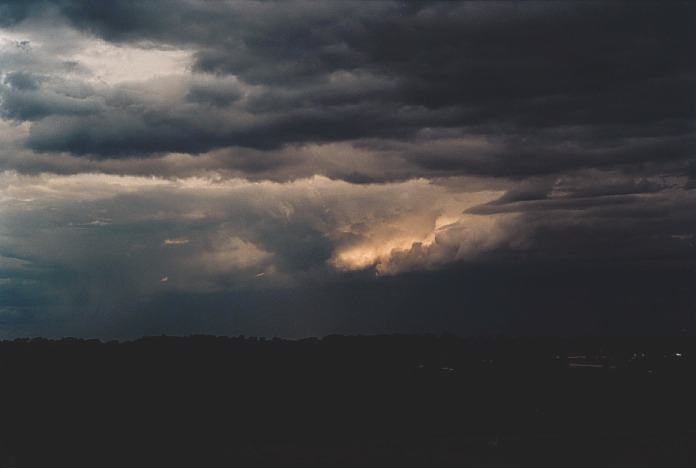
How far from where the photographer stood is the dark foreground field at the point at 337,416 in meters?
91.7

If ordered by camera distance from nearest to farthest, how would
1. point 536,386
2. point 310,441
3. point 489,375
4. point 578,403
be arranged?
1. point 310,441
2. point 578,403
3. point 536,386
4. point 489,375

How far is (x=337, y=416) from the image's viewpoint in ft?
428

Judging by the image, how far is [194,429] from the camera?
115938mm

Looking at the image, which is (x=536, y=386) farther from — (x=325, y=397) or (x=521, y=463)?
(x=521, y=463)

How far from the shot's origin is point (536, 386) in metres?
157

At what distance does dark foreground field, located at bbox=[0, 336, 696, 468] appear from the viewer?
9169cm

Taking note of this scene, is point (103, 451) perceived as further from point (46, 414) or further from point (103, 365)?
point (103, 365)

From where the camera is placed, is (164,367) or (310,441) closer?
(310,441)

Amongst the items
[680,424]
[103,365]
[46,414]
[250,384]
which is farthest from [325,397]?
[103,365]

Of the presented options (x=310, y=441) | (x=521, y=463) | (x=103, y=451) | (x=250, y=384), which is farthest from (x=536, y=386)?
(x=103, y=451)

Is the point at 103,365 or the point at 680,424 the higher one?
the point at 103,365

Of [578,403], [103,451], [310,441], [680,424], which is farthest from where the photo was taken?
[578,403]

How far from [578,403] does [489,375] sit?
40.5 meters

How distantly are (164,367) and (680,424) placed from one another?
350 feet
